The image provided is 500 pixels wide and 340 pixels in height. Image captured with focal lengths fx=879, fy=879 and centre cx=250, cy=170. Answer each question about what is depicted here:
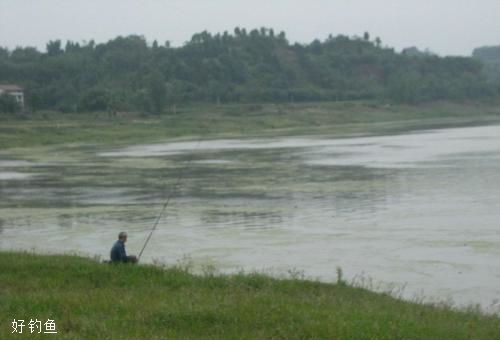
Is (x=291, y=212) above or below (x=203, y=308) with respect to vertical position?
below

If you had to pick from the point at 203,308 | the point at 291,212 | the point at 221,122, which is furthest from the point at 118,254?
the point at 221,122

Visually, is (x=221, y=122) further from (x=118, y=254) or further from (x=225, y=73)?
(x=118, y=254)

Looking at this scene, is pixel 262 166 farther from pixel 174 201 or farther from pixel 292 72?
pixel 292 72

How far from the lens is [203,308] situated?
830 cm

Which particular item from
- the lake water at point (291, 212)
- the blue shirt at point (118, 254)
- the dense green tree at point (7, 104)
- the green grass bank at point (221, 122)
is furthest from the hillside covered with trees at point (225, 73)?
the blue shirt at point (118, 254)

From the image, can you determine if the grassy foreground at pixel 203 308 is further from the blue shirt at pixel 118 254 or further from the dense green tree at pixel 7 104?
the dense green tree at pixel 7 104

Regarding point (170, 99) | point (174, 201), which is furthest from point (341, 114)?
point (174, 201)

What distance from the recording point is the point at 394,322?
25.8 feet

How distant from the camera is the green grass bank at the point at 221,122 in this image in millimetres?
58403

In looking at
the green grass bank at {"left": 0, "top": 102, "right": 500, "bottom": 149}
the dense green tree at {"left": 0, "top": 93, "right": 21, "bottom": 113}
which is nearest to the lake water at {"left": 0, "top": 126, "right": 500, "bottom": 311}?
the green grass bank at {"left": 0, "top": 102, "right": 500, "bottom": 149}

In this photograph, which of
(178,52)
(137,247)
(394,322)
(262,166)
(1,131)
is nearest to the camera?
(394,322)

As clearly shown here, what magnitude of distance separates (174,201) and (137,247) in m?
8.10

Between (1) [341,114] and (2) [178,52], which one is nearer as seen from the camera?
(1) [341,114]

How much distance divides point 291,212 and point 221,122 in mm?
51234
